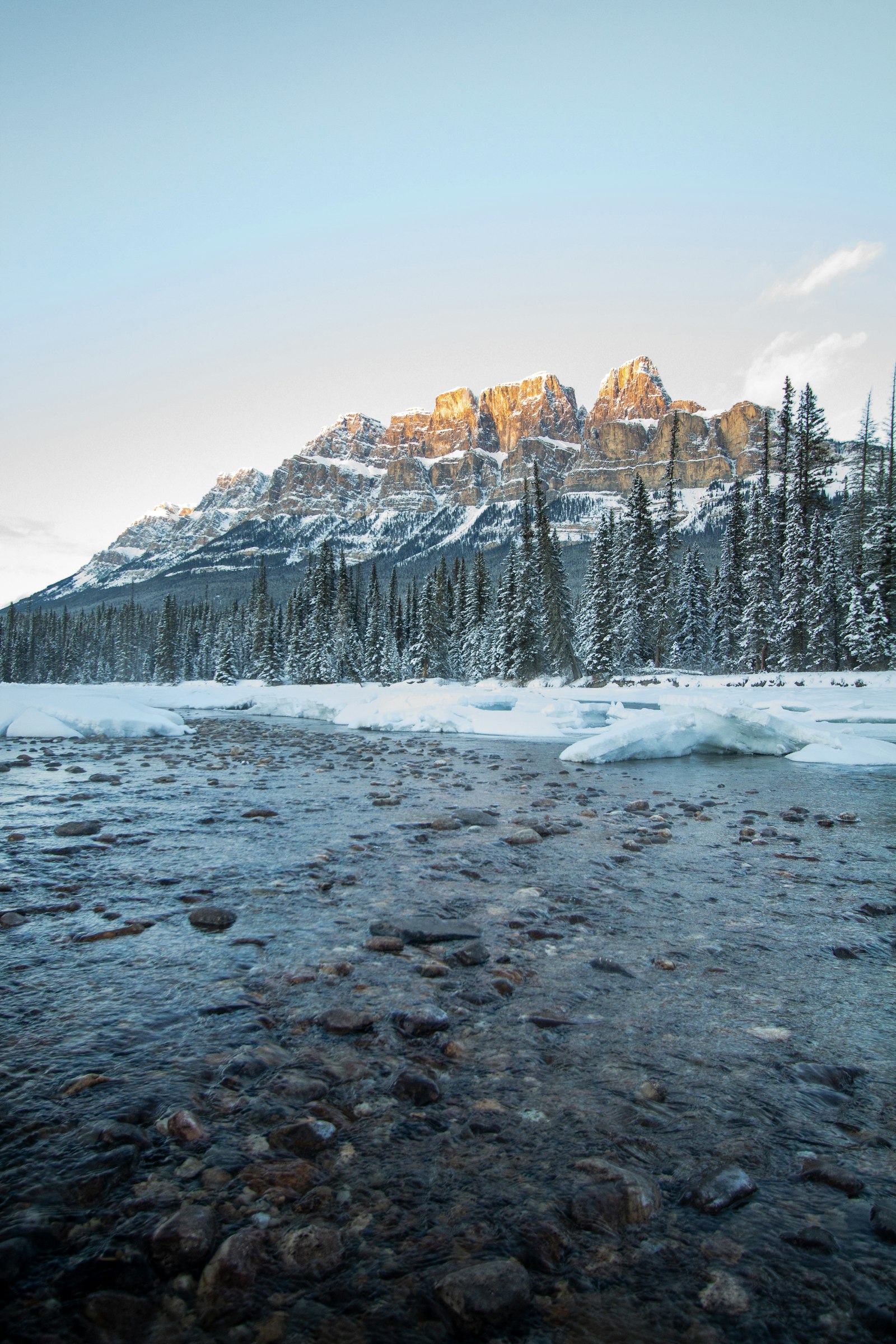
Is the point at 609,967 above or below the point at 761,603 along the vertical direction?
below

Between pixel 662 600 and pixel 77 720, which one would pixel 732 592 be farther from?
pixel 77 720

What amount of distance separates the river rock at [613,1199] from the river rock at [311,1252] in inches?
28.4

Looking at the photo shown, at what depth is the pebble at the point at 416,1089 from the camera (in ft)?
8.23

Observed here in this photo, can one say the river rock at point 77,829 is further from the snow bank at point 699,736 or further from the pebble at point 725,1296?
the snow bank at point 699,736

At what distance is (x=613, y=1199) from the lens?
1.97m

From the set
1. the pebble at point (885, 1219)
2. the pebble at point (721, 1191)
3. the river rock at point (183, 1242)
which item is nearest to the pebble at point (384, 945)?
the river rock at point (183, 1242)

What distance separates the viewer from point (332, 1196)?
2000mm

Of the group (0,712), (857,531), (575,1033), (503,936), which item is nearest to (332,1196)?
(575,1033)

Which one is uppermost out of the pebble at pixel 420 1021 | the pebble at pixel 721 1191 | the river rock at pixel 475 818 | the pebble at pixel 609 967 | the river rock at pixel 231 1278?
the river rock at pixel 231 1278

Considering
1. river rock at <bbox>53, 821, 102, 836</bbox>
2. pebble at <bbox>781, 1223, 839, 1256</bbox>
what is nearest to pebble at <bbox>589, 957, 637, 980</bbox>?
pebble at <bbox>781, 1223, 839, 1256</bbox>

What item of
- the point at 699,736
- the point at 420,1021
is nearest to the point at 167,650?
the point at 699,736

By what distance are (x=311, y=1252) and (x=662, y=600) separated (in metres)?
48.1

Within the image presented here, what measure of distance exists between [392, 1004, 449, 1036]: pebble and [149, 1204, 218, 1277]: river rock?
129 centimetres

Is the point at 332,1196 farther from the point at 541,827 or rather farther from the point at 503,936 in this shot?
the point at 541,827
